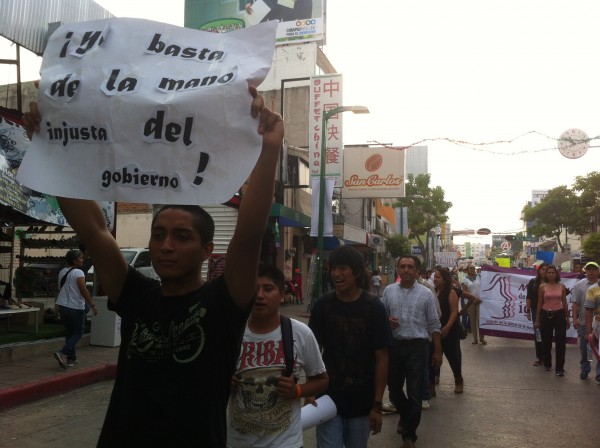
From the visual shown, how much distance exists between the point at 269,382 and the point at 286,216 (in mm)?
18709

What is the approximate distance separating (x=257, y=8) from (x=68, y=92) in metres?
30.2

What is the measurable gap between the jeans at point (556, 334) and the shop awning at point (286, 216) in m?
11.3

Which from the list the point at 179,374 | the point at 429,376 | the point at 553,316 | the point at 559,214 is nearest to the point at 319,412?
the point at 179,374

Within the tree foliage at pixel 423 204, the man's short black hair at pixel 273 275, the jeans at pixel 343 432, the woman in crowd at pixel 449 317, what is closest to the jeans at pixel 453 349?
the woman in crowd at pixel 449 317

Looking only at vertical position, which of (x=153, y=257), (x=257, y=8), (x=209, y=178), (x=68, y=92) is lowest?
(x=153, y=257)

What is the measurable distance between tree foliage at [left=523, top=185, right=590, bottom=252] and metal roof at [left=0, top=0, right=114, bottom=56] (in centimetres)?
4095

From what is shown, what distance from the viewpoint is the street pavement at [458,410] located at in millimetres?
5973

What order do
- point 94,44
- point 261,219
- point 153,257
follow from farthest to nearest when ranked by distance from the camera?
1. point 94,44
2. point 153,257
3. point 261,219

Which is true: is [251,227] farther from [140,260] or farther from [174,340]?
[140,260]

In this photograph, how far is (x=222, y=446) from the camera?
6.63 feet

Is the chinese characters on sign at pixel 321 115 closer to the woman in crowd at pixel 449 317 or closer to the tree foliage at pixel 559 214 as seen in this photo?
the woman in crowd at pixel 449 317

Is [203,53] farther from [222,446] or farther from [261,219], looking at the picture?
Result: [222,446]

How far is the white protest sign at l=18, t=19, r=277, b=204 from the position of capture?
6.79ft


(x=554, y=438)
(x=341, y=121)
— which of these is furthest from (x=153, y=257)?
(x=341, y=121)
